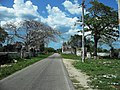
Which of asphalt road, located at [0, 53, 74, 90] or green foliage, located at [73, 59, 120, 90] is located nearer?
asphalt road, located at [0, 53, 74, 90]

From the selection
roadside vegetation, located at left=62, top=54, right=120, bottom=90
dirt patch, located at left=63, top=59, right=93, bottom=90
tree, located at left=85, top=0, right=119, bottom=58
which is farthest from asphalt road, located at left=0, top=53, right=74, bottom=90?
tree, located at left=85, top=0, right=119, bottom=58

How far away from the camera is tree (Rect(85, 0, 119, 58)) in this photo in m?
58.8

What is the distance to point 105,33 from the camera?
197ft

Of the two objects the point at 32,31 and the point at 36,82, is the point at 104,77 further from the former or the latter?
the point at 32,31

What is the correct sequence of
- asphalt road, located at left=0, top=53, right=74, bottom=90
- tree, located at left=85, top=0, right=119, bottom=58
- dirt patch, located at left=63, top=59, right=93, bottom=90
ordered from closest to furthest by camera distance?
asphalt road, located at left=0, top=53, right=74, bottom=90
dirt patch, located at left=63, top=59, right=93, bottom=90
tree, located at left=85, top=0, right=119, bottom=58

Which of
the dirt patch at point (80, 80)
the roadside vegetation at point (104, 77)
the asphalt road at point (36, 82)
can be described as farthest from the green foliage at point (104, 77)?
the asphalt road at point (36, 82)

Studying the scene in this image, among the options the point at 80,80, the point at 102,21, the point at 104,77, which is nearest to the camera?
the point at 80,80

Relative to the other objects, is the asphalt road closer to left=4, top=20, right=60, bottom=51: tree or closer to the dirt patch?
the dirt patch

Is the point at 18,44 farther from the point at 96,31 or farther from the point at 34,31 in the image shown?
the point at 96,31

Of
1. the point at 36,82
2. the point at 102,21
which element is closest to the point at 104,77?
the point at 36,82

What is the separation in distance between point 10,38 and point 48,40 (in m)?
11.4

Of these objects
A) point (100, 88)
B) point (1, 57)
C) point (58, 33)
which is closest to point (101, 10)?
point (58, 33)

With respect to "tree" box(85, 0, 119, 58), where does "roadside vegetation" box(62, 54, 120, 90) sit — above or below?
below

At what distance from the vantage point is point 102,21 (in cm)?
5881
